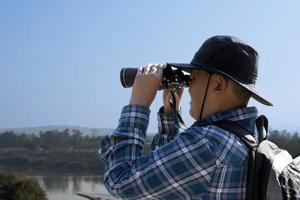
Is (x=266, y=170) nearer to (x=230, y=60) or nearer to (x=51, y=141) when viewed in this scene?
(x=230, y=60)

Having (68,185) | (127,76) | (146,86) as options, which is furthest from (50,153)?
(146,86)

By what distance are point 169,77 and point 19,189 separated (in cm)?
2183

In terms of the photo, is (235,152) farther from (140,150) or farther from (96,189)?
(96,189)

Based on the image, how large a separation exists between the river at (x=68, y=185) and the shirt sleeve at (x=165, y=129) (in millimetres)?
26002

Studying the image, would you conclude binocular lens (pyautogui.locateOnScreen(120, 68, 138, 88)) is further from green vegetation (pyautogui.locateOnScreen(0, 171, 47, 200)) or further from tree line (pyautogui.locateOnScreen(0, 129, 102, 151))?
tree line (pyautogui.locateOnScreen(0, 129, 102, 151))

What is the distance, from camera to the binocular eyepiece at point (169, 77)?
1.94 metres

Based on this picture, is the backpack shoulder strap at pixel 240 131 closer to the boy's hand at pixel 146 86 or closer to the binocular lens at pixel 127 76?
the boy's hand at pixel 146 86

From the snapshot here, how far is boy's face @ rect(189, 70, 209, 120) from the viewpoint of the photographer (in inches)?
72.3

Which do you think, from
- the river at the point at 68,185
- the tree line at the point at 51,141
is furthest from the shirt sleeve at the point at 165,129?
the tree line at the point at 51,141

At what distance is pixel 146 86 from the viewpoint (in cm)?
186

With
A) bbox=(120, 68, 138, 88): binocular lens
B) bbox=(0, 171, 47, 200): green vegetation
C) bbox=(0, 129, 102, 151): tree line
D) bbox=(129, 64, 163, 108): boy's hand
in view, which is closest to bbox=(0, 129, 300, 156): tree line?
bbox=(0, 129, 102, 151): tree line

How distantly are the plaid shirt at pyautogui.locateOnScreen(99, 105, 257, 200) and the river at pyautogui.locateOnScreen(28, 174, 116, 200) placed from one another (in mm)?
26528

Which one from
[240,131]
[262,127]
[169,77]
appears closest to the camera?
[240,131]

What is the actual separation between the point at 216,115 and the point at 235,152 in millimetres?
164
